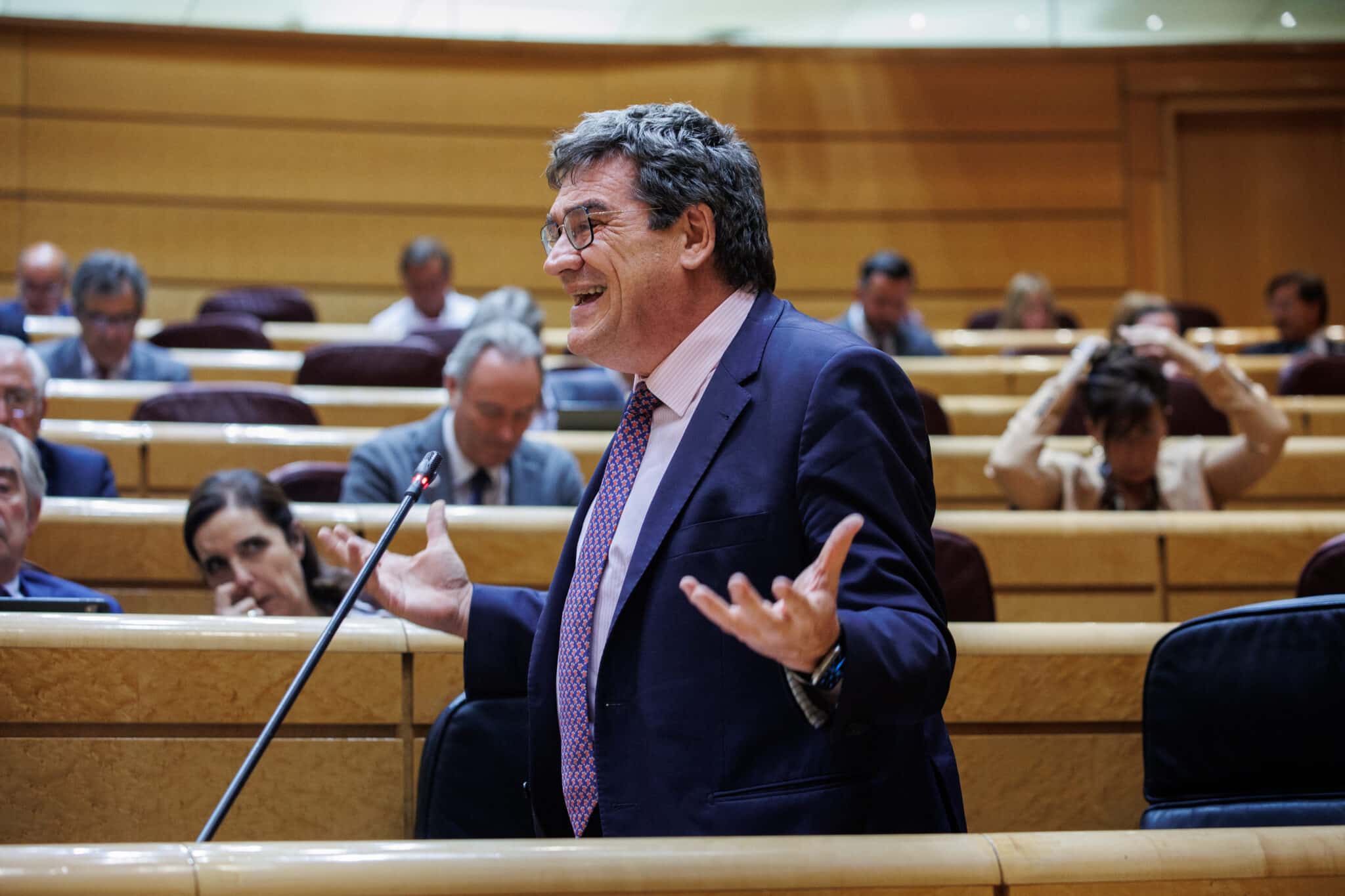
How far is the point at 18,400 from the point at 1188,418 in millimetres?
2323

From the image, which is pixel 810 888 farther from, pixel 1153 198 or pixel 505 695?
pixel 1153 198

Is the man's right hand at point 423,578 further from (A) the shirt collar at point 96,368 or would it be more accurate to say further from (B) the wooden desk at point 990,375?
(B) the wooden desk at point 990,375

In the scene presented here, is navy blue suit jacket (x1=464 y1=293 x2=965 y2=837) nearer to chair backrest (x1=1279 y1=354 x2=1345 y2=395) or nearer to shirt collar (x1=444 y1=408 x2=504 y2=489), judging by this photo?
shirt collar (x1=444 y1=408 x2=504 y2=489)

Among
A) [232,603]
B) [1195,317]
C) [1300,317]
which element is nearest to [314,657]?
[232,603]

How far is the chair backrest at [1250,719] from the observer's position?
99 centimetres

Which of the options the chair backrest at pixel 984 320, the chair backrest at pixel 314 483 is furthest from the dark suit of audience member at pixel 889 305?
the chair backrest at pixel 314 483

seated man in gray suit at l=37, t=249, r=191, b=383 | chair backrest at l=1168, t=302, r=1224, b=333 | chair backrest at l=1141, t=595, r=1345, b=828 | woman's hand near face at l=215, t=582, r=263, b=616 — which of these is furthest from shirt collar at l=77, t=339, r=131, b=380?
chair backrest at l=1168, t=302, r=1224, b=333

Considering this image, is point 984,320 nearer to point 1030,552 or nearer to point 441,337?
point 441,337

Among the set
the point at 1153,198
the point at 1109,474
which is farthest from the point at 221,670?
the point at 1153,198

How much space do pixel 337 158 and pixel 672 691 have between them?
488 centimetres

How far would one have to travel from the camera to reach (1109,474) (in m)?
2.24

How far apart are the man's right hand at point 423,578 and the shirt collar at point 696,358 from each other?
0.21m

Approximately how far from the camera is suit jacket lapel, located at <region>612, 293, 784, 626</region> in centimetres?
91

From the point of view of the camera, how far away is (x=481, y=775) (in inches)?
45.4
